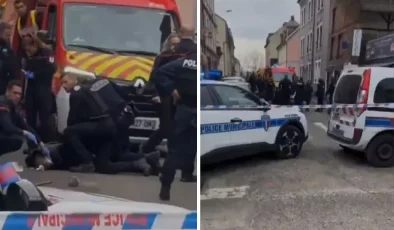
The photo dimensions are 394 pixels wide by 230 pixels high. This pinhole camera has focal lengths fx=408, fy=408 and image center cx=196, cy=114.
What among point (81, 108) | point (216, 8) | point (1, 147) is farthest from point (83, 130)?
point (216, 8)

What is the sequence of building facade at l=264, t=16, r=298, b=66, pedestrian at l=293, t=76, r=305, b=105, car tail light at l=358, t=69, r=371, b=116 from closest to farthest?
building facade at l=264, t=16, r=298, b=66
pedestrian at l=293, t=76, r=305, b=105
car tail light at l=358, t=69, r=371, b=116

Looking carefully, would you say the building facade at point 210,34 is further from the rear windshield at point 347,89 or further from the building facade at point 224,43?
the rear windshield at point 347,89

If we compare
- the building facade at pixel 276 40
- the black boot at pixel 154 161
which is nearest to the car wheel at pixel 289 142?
the building facade at pixel 276 40

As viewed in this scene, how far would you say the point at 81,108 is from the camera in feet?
6.44

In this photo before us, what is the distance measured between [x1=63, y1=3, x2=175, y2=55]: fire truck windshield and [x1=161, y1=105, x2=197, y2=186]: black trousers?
334 millimetres

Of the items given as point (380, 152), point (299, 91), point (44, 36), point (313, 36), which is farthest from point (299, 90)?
point (44, 36)

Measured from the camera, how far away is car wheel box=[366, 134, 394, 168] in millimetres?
5098

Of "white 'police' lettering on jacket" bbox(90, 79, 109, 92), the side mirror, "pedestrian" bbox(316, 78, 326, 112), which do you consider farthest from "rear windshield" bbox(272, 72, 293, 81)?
the side mirror

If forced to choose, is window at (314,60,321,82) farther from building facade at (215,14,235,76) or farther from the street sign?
building facade at (215,14,235,76)

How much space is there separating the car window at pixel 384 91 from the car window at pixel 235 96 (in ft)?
5.01

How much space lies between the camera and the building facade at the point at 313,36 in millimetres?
3605

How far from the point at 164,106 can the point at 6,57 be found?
2.54 feet

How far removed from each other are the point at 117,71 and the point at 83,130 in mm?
330

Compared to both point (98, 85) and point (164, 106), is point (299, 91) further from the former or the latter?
point (98, 85)
